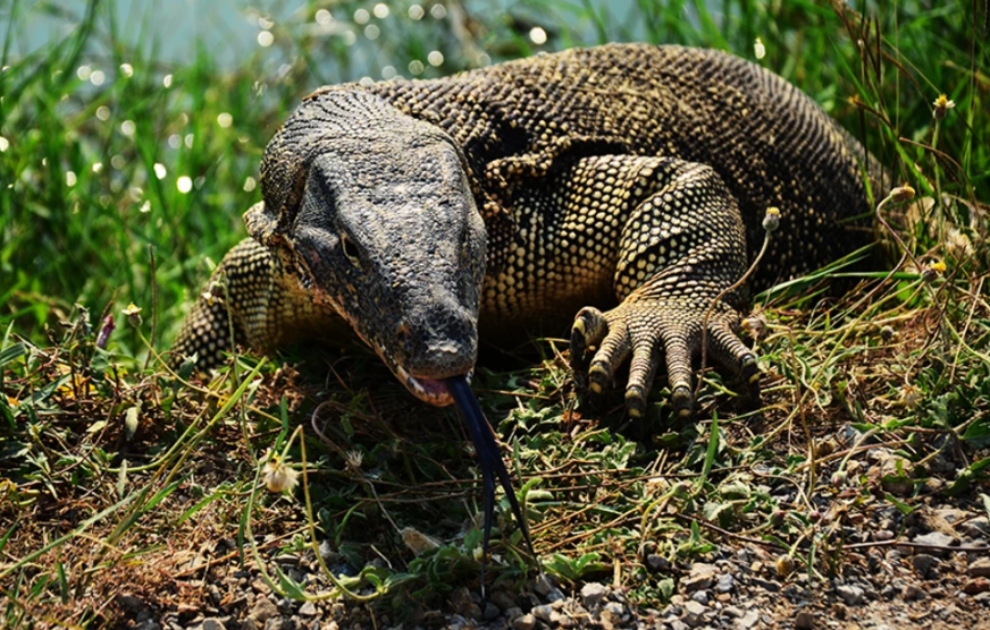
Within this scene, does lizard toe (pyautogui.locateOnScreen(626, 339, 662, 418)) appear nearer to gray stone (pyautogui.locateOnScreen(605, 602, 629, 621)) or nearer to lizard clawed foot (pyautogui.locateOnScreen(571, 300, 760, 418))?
lizard clawed foot (pyautogui.locateOnScreen(571, 300, 760, 418))

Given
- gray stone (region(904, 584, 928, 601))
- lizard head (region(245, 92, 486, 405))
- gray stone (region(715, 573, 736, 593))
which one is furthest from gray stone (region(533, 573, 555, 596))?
gray stone (region(904, 584, 928, 601))

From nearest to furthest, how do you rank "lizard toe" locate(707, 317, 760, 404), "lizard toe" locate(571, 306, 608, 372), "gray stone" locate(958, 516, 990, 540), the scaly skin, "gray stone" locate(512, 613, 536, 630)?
1. "gray stone" locate(512, 613, 536, 630)
2. "gray stone" locate(958, 516, 990, 540)
3. the scaly skin
4. "lizard toe" locate(707, 317, 760, 404)
5. "lizard toe" locate(571, 306, 608, 372)

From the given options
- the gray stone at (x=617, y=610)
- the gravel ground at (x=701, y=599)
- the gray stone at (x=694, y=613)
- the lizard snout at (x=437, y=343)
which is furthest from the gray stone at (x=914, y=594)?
the lizard snout at (x=437, y=343)

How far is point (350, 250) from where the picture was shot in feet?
13.0

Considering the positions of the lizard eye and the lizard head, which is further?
the lizard eye

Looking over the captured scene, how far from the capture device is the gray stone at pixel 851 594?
354 centimetres

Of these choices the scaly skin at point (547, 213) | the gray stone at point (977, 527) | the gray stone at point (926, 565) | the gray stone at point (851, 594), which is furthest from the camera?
the scaly skin at point (547, 213)

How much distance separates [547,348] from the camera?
496 cm

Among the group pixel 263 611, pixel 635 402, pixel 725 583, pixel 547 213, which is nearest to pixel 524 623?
pixel 725 583

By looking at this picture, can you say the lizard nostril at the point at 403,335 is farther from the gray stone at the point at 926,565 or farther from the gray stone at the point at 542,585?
the gray stone at the point at 926,565

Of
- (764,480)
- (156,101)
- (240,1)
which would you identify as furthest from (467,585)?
(240,1)

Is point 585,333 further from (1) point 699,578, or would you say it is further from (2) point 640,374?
(1) point 699,578

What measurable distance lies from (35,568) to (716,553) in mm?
1879

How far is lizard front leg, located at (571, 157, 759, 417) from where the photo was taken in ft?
14.5
